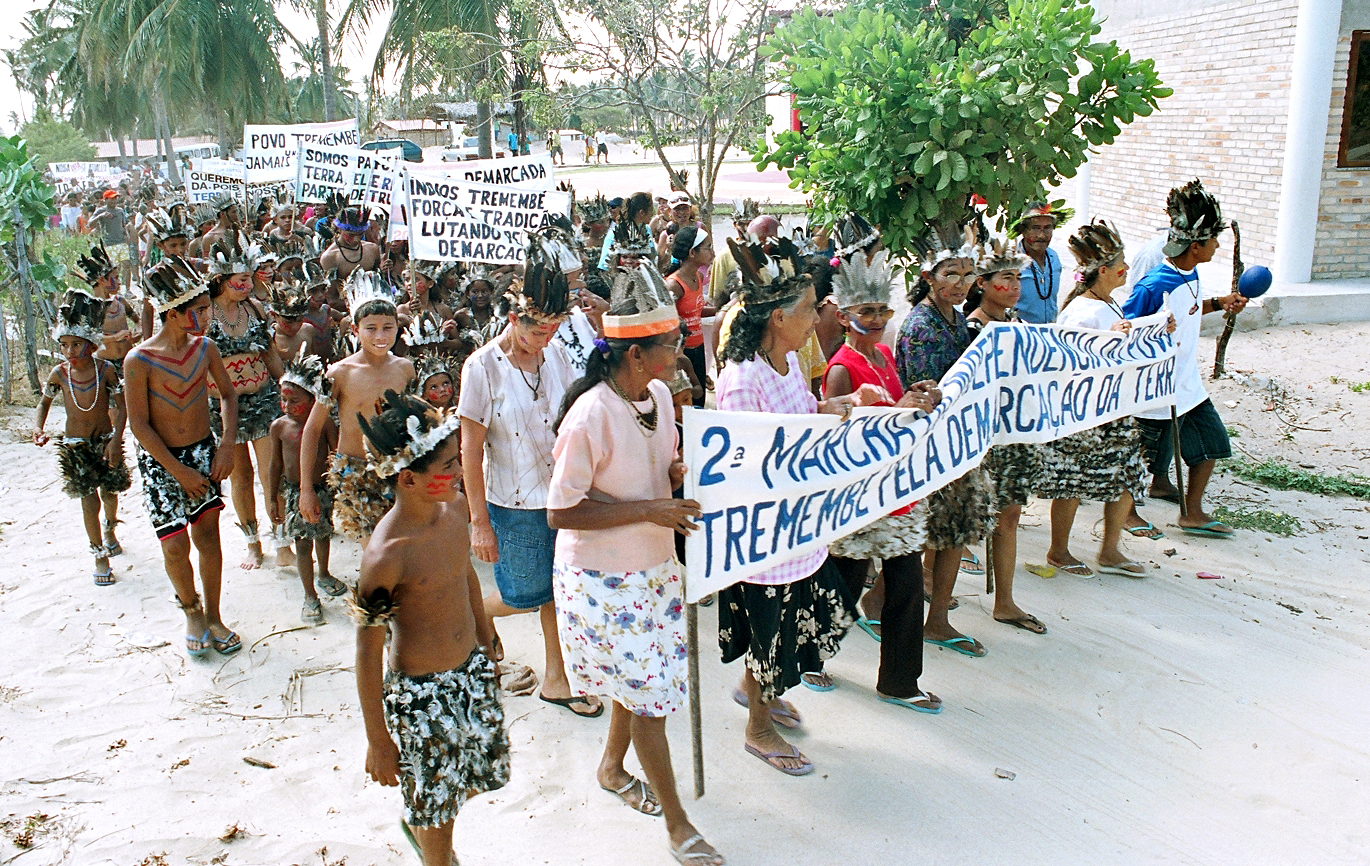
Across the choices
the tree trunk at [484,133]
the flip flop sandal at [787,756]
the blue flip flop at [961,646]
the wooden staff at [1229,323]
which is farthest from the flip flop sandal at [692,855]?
the tree trunk at [484,133]

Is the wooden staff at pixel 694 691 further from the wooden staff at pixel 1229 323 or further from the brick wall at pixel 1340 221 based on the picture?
the brick wall at pixel 1340 221

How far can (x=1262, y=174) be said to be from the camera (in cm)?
1223

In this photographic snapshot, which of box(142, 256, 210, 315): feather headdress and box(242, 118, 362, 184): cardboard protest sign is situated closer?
box(142, 256, 210, 315): feather headdress

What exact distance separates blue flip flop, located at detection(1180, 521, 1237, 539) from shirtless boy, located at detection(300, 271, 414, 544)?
4.87 meters

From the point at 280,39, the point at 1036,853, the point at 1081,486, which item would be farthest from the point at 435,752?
the point at 280,39

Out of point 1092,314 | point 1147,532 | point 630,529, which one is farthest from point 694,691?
point 1147,532

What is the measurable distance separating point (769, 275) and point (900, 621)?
65.5 inches

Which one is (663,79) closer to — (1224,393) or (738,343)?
(1224,393)

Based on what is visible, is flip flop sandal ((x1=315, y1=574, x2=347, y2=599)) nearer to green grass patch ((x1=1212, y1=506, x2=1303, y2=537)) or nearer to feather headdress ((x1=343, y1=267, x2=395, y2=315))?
feather headdress ((x1=343, y1=267, x2=395, y2=315))

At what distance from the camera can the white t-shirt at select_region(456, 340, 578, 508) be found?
14.4ft

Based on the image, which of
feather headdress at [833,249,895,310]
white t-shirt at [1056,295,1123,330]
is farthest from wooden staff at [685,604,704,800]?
white t-shirt at [1056,295,1123,330]

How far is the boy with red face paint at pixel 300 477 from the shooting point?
559 centimetres

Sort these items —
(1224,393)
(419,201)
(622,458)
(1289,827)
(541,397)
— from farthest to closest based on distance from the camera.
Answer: (1224,393), (419,201), (541,397), (1289,827), (622,458)

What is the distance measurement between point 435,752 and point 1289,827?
3091 mm
